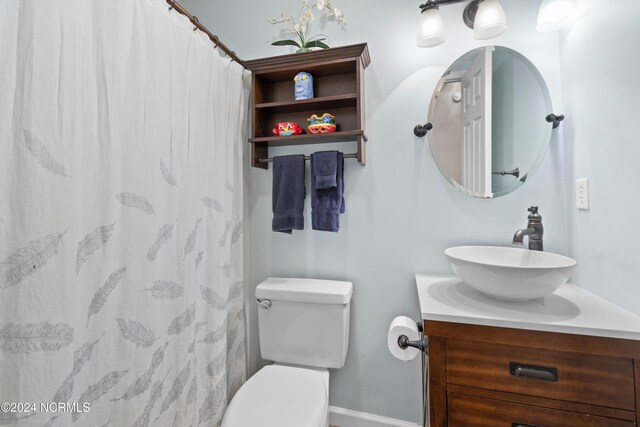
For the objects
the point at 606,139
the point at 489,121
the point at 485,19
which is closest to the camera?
the point at 606,139

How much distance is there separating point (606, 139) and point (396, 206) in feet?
2.67

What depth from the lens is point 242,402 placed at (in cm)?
116

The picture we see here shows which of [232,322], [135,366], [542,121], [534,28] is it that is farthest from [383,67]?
[135,366]

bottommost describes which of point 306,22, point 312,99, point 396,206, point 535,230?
point 535,230

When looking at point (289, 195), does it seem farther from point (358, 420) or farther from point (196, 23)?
point (358, 420)

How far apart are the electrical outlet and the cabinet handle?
669 mm

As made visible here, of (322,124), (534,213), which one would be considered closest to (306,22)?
(322,124)

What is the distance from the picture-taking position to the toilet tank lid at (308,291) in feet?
4.56

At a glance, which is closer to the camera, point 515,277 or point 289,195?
Result: point 515,277

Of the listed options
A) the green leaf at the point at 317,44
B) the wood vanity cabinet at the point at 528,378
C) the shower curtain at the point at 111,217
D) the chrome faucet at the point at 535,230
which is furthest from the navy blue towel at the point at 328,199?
the chrome faucet at the point at 535,230

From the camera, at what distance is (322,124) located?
4.79 feet

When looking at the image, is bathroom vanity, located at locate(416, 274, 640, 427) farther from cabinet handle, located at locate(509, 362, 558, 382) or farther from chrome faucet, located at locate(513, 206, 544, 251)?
chrome faucet, located at locate(513, 206, 544, 251)

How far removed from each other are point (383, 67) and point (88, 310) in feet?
5.30

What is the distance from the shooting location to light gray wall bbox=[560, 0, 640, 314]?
875mm
